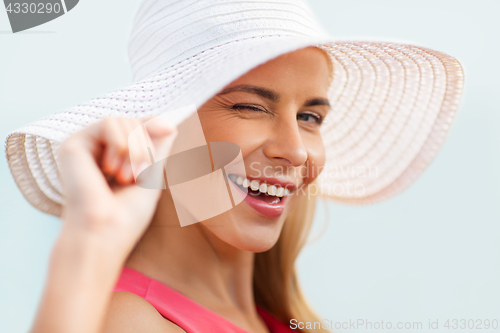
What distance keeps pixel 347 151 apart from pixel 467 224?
2.67ft

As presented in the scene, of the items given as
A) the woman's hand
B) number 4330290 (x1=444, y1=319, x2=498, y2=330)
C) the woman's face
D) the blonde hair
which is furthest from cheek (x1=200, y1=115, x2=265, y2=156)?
number 4330290 (x1=444, y1=319, x2=498, y2=330)

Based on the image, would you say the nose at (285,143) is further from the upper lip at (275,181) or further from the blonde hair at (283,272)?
the blonde hair at (283,272)

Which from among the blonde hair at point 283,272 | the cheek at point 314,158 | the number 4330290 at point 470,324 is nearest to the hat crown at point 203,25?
the cheek at point 314,158

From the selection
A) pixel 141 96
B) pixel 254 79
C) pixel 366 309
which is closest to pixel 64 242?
pixel 141 96

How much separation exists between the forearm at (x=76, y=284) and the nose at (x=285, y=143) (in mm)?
394

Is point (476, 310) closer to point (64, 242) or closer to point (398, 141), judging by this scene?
point (398, 141)

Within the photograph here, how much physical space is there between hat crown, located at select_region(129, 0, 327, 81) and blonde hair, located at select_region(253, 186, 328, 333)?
587 mm

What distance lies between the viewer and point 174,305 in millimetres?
770

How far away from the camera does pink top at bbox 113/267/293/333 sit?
728mm

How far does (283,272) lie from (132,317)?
2.07 ft

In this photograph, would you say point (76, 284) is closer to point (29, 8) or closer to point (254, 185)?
point (254, 185)

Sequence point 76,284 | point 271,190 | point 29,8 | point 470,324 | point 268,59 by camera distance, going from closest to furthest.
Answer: point 76,284 → point 268,59 → point 271,190 → point 29,8 → point 470,324

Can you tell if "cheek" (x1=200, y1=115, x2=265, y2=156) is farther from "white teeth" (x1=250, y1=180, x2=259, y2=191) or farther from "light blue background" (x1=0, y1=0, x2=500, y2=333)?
"light blue background" (x1=0, y1=0, x2=500, y2=333)

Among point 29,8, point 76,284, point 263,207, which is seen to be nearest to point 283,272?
point 263,207
